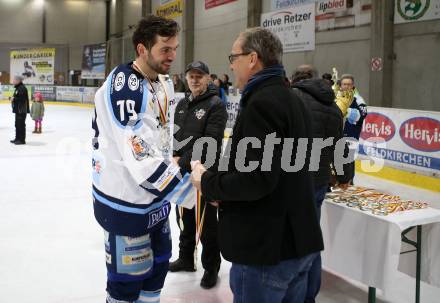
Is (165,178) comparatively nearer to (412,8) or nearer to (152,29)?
(152,29)

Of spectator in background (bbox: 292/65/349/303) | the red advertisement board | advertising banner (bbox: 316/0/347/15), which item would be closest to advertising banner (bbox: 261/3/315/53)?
advertising banner (bbox: 316/0/347/15)

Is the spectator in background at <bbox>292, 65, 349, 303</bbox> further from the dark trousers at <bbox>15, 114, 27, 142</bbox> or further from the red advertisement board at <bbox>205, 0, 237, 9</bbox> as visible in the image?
the red advertisement board at <bbox>205, 0, 237, 9</bbox>

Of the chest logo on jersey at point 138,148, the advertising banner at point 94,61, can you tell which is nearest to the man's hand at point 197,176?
the chest logo on jersey at point 138,148

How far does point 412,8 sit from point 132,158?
1080 cm

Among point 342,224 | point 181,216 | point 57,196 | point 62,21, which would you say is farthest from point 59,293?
point 62,21

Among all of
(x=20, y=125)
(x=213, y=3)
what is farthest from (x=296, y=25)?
(x=20, y=125)

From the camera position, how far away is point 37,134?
12.4 metres

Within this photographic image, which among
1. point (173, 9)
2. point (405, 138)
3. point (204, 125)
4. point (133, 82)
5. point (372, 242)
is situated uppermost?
point (173, 9)

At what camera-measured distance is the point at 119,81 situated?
195cm

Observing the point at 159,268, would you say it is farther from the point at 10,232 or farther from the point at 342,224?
the point at 10,232

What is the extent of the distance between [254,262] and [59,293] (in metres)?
2.13

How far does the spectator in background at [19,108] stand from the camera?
1051 cm

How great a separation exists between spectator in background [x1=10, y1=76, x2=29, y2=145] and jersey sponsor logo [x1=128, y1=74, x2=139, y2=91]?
939 centimetres

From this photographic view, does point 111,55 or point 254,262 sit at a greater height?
point 111,55
